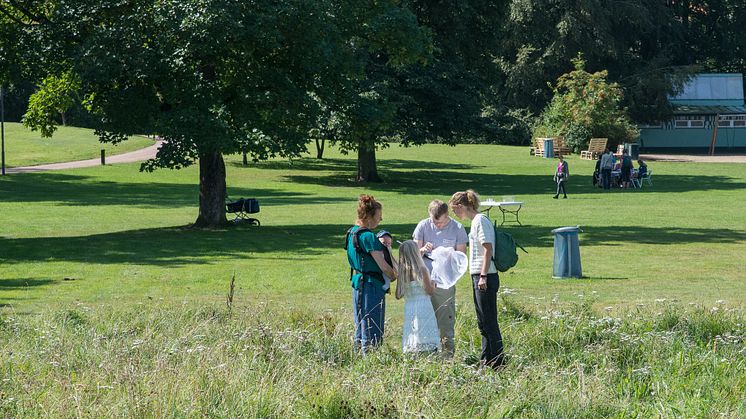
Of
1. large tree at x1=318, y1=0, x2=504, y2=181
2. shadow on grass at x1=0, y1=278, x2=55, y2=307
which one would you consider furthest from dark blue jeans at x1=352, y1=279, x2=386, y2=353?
large tree at x1=318, y1=0, x2=504, y2=181

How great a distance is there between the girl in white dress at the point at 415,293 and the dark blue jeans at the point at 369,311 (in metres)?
0.23

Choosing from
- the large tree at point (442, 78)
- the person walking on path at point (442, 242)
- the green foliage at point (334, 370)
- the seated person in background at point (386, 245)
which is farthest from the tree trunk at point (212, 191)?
the seated person in background at point (386, 245)

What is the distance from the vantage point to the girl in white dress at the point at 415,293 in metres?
9.98

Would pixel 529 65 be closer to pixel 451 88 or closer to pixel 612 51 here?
pixel 612 51

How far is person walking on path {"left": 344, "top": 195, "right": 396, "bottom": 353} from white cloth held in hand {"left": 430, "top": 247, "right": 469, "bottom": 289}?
504 mm

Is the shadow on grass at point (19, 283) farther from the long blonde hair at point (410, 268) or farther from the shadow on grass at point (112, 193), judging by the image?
the shadow on grass at point (112, 193)

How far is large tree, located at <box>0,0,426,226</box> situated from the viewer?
24.0m

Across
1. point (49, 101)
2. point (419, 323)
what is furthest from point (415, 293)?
point (49, 101)

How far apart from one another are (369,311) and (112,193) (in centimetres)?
3532

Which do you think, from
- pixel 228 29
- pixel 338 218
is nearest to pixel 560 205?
pixel 338 218

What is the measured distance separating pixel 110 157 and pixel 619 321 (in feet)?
189

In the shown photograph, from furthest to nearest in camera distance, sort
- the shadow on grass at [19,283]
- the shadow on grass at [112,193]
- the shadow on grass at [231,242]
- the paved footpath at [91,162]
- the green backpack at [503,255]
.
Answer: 1. the paved footpath at [91,162]
2. the shadow on grass at [112,193]
3. the shadow on grass at [231,242]
4. the shadow on grass at [19,283]
5. the green backpack at [503,255]

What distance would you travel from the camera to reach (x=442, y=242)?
1041 centimetres

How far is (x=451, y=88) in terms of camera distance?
154ft
